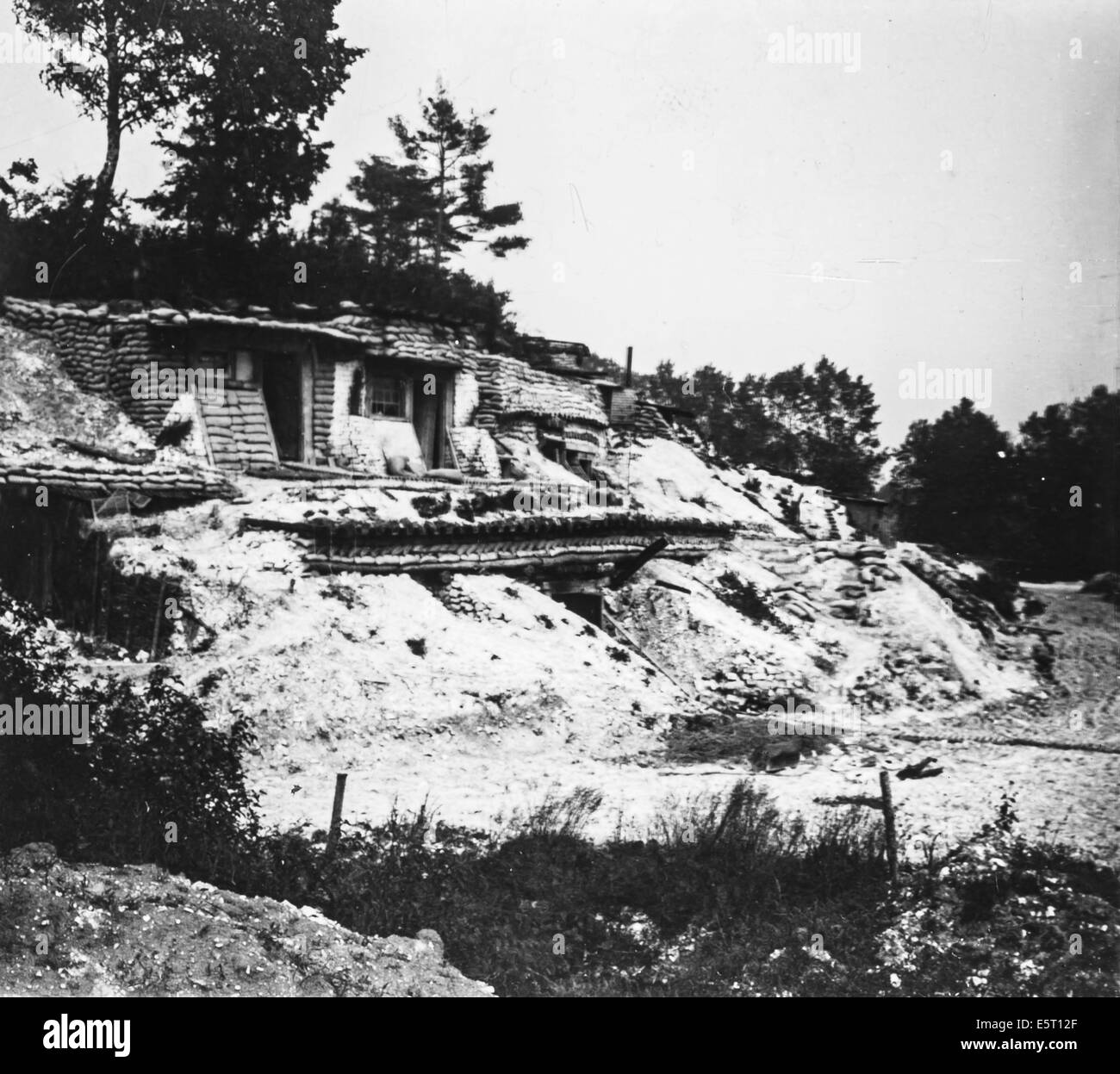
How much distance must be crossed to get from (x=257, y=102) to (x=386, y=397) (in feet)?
19.1

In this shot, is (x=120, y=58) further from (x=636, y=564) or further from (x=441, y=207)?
(x=636, y=564)

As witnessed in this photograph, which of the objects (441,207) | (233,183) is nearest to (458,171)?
(441,207)

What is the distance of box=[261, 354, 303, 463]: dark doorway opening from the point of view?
13.7 m

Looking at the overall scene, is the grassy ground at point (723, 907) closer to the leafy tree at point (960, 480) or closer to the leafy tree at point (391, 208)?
the leafy tree at point (960, 480)

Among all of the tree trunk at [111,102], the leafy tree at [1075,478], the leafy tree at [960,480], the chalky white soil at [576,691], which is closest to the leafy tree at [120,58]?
the tree trunk at [111,102]

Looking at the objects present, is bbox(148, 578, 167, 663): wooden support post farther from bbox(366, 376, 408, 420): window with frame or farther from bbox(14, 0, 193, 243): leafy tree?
bbox(366, 376, 408, 420): window with frame

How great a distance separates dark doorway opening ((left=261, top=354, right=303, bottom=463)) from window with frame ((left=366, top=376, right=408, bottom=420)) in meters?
1.25

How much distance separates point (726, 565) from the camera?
499 inches

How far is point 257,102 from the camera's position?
31.8ft

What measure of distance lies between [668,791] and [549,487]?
7.09 m

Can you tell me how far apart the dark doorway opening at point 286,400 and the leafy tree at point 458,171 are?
4095mm

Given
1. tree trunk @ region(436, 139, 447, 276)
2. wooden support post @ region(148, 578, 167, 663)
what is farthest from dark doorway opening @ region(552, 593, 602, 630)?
wooden support post @ region(148, 578, 167, 663)
